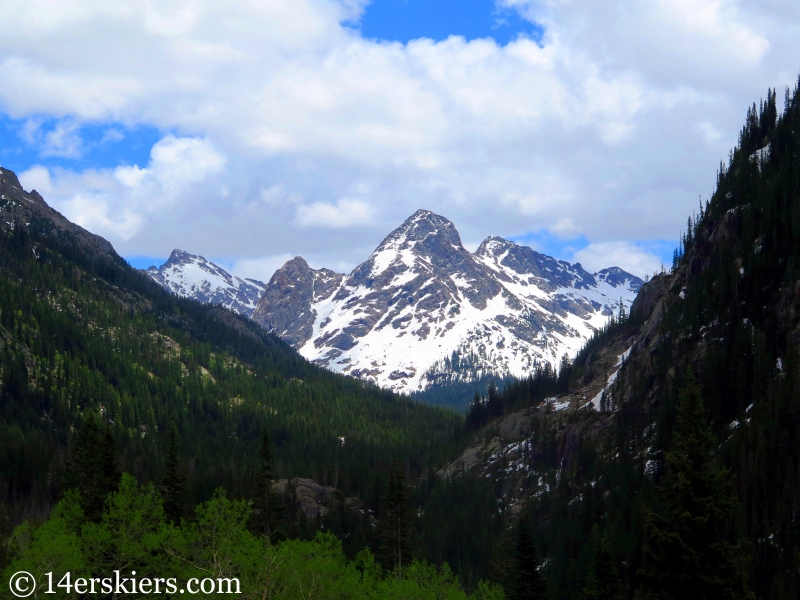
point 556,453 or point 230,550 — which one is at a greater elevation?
point 556,453

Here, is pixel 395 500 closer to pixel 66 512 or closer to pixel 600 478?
pixel 66 512

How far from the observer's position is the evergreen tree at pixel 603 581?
197ft

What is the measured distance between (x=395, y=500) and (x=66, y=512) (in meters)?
34.8

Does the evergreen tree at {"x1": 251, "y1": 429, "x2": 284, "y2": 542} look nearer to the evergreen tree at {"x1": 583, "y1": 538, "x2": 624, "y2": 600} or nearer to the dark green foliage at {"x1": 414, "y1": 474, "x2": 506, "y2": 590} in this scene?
the evergreen tree at {"x1": 583, "y1": 538, "x2": 624, "y2": 600}

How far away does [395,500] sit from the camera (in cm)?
8200

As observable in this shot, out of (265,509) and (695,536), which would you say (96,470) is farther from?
(695,536)

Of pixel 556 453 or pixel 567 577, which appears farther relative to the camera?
pixel 556 453

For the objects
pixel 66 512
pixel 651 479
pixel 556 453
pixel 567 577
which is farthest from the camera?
pixel 556 453

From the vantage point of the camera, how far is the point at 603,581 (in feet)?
198

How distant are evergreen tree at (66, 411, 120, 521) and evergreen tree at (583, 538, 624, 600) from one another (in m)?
37.6

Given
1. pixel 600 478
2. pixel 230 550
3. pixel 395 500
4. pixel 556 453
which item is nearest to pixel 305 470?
pixel 556 453

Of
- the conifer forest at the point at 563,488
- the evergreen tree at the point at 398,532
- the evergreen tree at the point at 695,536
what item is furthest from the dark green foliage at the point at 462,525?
the evergreen tree at the point at 695,536

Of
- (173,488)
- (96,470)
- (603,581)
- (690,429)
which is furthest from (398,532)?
(690,429)

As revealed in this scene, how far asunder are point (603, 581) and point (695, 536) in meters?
24.8
